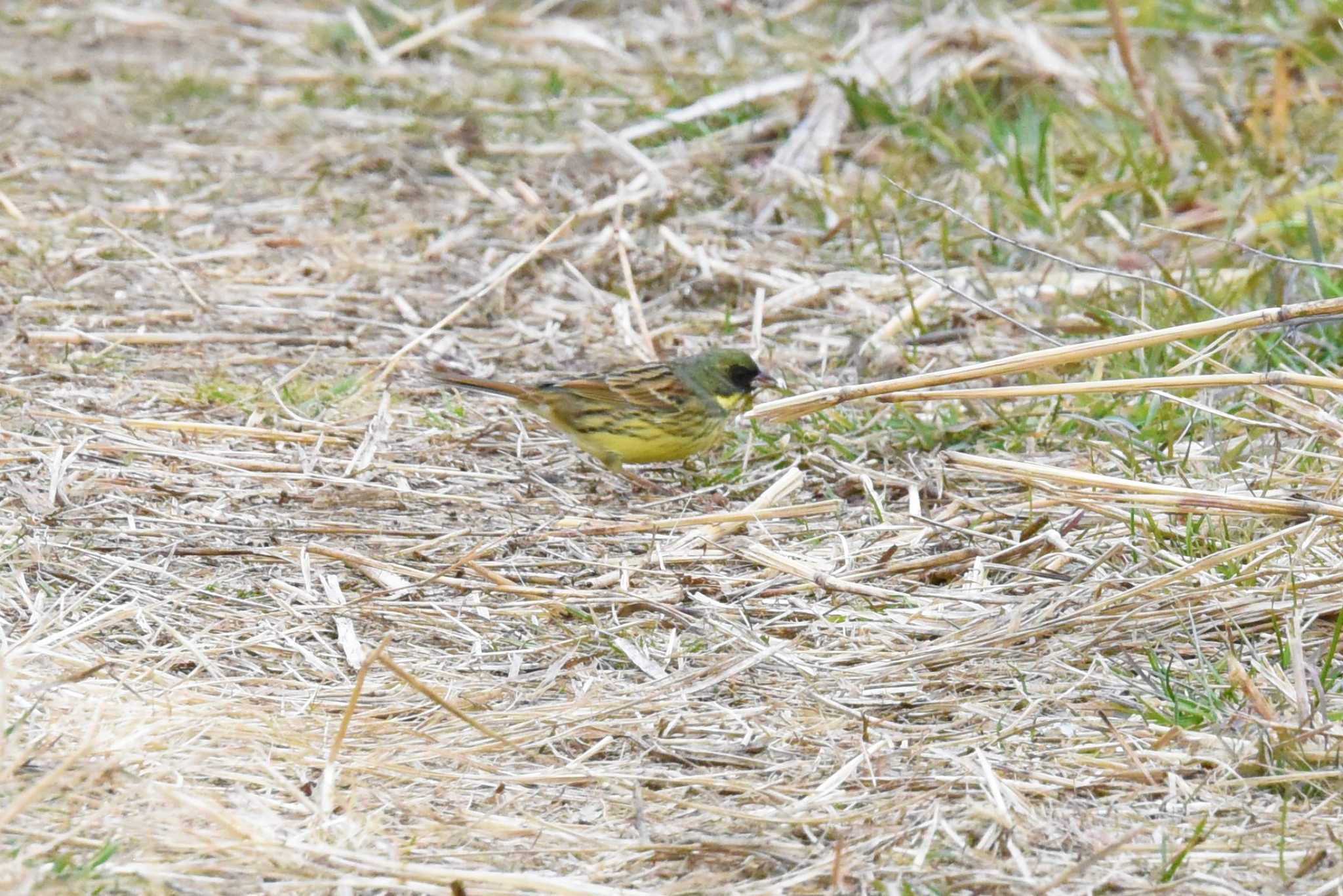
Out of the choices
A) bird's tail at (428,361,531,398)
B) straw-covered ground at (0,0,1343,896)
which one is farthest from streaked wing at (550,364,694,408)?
straw-covered ground at (0,0,1343,896)

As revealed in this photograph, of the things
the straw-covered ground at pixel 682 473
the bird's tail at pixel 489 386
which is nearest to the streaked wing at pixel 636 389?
the bird's tail at pixel 489 386

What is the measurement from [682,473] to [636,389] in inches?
15.7

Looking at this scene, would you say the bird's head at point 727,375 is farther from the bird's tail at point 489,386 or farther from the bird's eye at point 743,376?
the bird's tail at point 489,386

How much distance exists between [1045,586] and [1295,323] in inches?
33.8

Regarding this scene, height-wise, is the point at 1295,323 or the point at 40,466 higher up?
the point at 1295,323

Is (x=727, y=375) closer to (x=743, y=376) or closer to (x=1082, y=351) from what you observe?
(x=743, y=376)

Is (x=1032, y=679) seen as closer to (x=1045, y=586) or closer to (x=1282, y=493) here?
(x=1045, y=586)

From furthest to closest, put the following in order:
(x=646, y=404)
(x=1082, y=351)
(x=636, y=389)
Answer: (x=636, y=389), (x=646, y=404), (x=1082, y=351)

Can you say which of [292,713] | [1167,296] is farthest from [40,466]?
[1167,296]

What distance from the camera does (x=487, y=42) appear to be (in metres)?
9.02

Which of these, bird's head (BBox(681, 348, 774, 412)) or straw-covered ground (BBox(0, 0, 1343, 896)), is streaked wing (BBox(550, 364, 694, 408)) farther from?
straw-covered ground (BBox(0, 0, 1343, 896))

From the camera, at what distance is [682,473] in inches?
209

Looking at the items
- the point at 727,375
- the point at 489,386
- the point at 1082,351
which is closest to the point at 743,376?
the point at 727,375

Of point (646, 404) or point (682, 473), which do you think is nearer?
point (646, 404)
